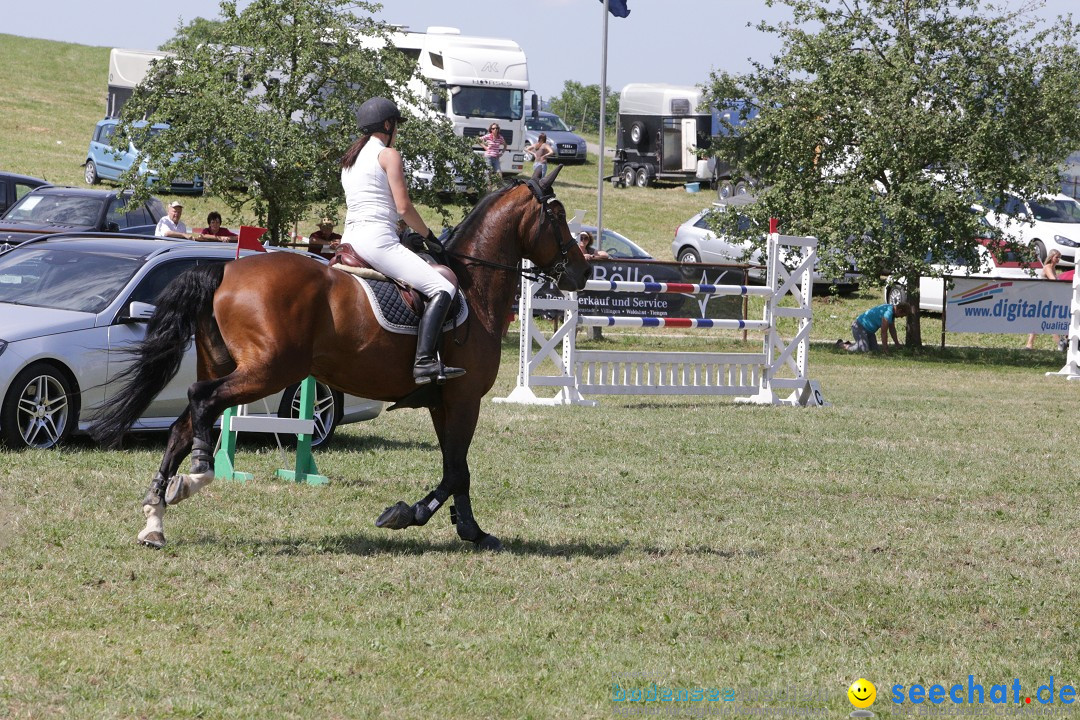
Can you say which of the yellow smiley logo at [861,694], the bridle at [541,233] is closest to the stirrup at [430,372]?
the bridle at [541,233]

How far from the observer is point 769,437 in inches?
535

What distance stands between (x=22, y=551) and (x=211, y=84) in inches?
605

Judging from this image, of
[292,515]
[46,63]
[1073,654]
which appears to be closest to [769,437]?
[292,515]

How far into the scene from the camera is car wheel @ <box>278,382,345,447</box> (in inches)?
460

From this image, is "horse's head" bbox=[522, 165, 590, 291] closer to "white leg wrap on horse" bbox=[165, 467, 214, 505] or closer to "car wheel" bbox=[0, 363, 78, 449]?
"white leg wrap on horse" bbox=[165, 467, 214, 505]

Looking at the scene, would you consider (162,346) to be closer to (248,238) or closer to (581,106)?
(248,238)

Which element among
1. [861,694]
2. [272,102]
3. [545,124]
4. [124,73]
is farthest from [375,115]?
[545,124]

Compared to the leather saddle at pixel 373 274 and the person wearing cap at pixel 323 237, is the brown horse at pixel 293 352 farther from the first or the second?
the person wearing cap at pixel 323 237

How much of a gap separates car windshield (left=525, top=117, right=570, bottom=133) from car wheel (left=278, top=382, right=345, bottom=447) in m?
41.3

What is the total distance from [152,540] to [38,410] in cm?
347

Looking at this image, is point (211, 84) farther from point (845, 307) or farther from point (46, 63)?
point (46, 63)

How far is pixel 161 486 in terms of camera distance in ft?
24.0

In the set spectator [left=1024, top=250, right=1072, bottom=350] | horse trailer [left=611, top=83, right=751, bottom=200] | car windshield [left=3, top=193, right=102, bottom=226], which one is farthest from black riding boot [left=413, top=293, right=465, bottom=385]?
horse trailer [left=611, top=83, right=751, bottom=200]

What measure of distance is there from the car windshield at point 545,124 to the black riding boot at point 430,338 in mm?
45201
